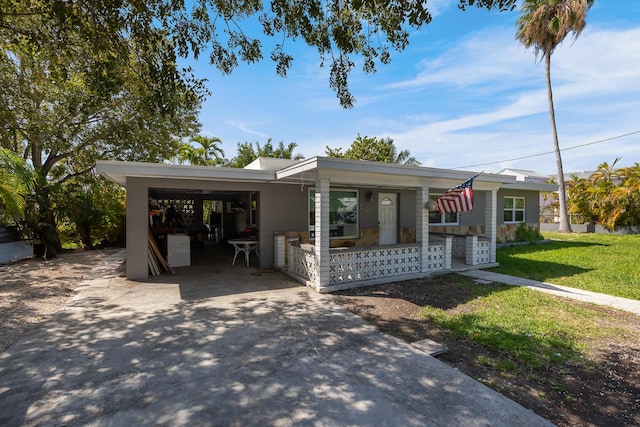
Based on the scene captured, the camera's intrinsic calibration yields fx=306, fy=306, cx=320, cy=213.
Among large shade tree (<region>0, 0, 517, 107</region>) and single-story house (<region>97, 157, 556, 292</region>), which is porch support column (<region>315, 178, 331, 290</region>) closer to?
single-story house (<region>97, 157, 556, 292</region>)

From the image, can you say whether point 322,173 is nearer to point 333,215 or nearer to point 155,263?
point 333,215

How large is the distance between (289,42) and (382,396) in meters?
5.39

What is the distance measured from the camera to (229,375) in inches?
123

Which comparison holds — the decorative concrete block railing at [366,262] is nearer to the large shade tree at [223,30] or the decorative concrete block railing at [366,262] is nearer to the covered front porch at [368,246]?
the covered front porch at [368,246]

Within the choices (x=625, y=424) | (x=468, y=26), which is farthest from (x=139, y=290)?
(x=468, y=26)

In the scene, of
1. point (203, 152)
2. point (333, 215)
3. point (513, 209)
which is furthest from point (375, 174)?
point (203, 152)

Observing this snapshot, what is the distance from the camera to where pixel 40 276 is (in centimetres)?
759

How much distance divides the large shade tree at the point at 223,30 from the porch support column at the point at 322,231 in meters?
1.76

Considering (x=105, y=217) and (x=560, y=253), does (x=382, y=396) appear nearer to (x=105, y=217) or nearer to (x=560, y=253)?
(x=560, y=253)

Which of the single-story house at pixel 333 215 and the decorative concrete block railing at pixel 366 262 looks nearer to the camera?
the single-story house at pixel 333 215

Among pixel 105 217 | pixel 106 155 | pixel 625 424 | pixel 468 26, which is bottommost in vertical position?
pixel 625 424

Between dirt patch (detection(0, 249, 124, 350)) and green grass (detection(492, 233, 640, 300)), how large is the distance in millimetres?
10041

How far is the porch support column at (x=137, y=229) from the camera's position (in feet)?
23.3

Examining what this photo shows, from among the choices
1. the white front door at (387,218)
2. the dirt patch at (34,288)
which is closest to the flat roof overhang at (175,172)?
the dirt patch at (34,288)
